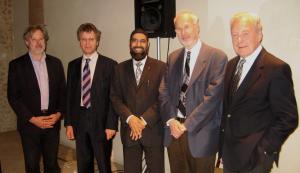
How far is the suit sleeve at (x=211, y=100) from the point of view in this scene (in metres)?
2.17

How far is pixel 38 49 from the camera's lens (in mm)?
2918

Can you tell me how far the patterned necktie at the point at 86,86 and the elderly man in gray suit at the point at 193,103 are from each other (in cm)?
83

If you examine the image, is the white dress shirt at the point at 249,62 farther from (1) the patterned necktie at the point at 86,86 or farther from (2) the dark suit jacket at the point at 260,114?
(1) the patterned necktie at the point at 86,86

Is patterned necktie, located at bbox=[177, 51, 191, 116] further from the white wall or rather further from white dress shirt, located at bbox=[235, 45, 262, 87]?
the white wall

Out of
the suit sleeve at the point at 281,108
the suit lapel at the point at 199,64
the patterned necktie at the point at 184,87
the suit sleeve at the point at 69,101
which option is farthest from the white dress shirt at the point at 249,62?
the suit sleeve at the point at 69,101

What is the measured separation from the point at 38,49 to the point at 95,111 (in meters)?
0.81

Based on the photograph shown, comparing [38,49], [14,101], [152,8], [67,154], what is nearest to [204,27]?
[152,8]

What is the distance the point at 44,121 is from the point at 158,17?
4.92 ft

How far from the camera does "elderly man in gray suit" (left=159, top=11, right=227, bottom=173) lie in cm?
220

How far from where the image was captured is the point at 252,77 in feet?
6.06

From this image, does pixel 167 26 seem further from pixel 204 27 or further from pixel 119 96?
pixel 119 96

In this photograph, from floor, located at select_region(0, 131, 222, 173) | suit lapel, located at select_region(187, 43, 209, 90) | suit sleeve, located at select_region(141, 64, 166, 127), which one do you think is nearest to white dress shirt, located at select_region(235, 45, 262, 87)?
suit lapel, located at select_region(187, 43, 209, 90)

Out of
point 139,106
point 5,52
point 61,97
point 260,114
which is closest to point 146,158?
point 139,106

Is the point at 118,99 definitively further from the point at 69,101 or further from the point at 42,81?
the point at 42,81
